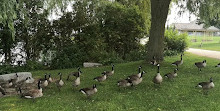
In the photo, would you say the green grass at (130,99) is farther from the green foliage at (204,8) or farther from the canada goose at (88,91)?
the green foliage at (204,8)

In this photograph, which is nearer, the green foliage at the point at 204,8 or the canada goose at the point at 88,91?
the canada goose at the point at 88,91

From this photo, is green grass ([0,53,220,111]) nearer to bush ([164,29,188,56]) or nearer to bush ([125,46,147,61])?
bush ([125,46,147,61])

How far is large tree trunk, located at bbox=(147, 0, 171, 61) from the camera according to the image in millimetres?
13570

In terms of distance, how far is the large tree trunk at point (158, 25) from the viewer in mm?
13570

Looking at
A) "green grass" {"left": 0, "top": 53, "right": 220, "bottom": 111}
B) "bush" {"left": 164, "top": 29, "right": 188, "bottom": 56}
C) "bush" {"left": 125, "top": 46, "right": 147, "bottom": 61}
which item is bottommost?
"green grass" {"left": 0, "top": 53, "right": 220, "bottom": 111}

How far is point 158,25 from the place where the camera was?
13.7 metres

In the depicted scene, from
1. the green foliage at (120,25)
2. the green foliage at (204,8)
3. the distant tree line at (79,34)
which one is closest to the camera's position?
the green foliage at (204,8)

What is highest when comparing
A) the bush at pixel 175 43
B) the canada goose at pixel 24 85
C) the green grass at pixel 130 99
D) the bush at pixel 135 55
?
the bush at pixel 175 43

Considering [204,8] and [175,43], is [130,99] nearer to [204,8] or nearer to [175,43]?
[204,8]

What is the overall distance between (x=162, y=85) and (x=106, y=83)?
2.58 m

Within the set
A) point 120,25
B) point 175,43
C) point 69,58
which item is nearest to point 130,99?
point 69,58

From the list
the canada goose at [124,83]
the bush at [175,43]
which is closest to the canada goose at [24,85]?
the canada goose at [124,83]

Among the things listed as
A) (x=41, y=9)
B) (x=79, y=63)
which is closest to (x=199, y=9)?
(x=79, y=63)

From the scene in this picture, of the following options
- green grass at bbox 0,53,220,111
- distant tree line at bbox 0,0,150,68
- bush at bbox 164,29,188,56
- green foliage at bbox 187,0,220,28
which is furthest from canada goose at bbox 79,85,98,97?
bush at bbox 164,29,188,56
